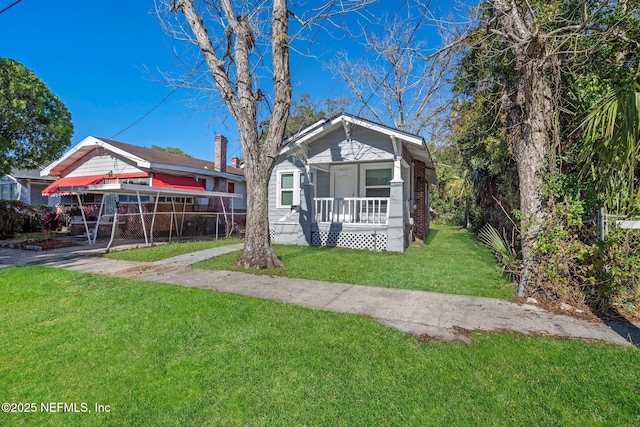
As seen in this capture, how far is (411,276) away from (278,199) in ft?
24.2

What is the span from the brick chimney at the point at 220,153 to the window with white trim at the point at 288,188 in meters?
7.14

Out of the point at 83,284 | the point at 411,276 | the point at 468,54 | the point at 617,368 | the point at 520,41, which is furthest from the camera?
the point at 468,54

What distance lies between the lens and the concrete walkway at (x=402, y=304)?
397 cm

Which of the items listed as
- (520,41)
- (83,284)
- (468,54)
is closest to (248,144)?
(83,284)

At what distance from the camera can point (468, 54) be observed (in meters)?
8.70

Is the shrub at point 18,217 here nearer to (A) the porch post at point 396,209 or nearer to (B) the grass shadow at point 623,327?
(A) the porch post at point 396,209

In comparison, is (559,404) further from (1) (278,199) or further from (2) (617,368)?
(1) (278,199)

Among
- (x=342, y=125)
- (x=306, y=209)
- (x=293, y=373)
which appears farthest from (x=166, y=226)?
(x=293, y=373)

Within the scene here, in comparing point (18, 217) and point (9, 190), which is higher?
point (9, 190)

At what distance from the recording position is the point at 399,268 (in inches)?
305

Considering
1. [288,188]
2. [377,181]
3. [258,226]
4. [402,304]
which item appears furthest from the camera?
[288,188]

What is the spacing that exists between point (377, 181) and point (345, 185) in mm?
1265

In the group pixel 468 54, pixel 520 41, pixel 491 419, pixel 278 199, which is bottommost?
pixel 491 419

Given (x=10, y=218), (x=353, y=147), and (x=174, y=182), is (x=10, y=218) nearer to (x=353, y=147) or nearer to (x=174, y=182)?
(x=174, y=182)
